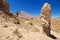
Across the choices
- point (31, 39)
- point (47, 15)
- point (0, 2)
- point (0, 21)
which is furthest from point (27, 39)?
point (0, 2)

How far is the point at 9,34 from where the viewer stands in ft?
52.7

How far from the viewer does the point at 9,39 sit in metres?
14.8

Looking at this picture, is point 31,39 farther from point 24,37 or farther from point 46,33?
point 46,33

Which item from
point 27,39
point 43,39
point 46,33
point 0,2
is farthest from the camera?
point 0,2

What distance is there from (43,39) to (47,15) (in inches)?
251

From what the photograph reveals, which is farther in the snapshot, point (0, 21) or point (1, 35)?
point (0, 21)

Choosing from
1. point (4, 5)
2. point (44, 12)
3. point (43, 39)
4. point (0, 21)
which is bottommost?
point (43, 39)

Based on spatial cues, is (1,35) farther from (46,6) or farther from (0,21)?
(46,6)

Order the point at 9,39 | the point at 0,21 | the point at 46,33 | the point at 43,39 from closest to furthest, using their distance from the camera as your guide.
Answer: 1. the point at 9,39
2. the point at 43,39
3. the point at 0,21
4. the point at 46,33

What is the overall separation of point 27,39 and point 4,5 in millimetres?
14014

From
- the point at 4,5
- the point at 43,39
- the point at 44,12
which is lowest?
the point at 43,39

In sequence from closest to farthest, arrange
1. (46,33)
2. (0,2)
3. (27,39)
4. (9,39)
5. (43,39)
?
(9,39)
(27,39)
(43,39)
(46,33)
(0,2)

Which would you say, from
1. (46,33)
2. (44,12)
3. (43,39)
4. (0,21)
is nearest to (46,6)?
(44,12)

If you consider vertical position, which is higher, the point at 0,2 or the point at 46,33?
the point at 0,2
